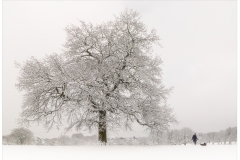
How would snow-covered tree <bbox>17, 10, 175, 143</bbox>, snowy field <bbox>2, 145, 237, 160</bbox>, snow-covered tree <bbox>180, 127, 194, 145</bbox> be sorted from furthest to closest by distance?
snow-covered tree <bbox>180, 127, 194, 145</bbox> → snow-covered tree <bbox>17, 10, 175, 143</bbox> → snowy field <bbox>2, 145, 237, 160</bbox>

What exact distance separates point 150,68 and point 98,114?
6.21 m

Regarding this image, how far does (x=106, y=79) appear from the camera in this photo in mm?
23719

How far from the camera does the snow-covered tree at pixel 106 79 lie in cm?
2309

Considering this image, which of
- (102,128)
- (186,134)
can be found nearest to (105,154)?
(102,128)

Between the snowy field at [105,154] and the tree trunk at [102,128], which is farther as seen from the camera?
the tree trunk at [102,128]

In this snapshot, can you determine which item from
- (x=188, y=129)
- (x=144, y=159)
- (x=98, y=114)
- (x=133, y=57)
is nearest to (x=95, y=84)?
(x=98, y=114)

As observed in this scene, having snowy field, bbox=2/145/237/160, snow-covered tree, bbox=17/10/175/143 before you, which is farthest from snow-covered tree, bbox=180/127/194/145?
snowy field, bbox=2/145/237/160

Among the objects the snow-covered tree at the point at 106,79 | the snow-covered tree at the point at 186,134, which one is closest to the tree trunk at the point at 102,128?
the snow-covered tree at the point at 106,79

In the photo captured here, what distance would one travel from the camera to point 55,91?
24.8 m

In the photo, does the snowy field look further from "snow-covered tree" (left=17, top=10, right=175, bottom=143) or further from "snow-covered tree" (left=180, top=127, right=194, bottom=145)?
"snow-covered tree" (left=180, top=127, right=194, bottom=145)

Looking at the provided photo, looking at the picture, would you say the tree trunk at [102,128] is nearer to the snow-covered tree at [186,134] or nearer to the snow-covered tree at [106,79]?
the snow-covered tree at [106,79]

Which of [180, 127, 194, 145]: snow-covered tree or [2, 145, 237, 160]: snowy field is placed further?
[180, 127, 194, 145]: snow-covered tree

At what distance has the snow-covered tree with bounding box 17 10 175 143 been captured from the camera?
23.1 m

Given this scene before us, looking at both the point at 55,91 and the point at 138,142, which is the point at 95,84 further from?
the point at 138,142
